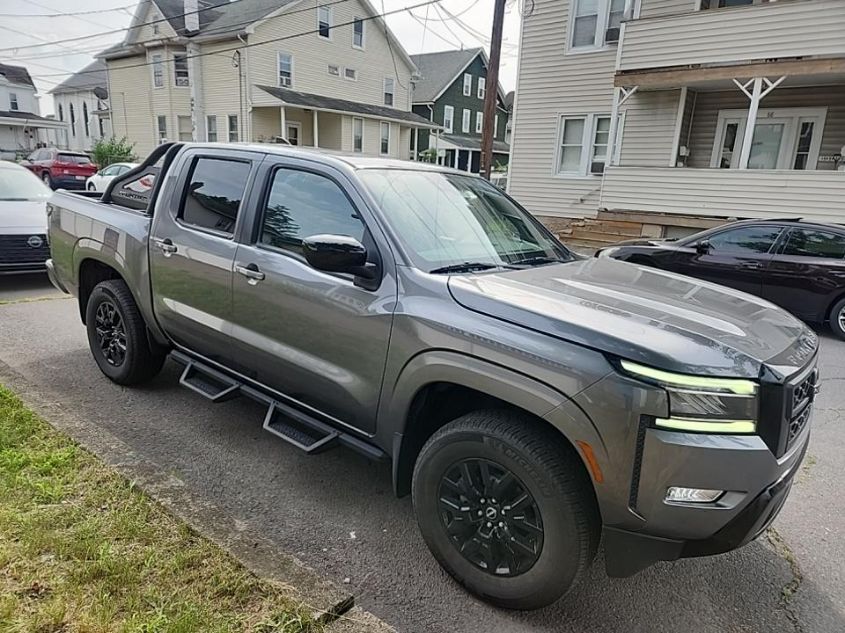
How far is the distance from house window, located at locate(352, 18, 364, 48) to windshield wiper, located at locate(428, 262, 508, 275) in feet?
94.9

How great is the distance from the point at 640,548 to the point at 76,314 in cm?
656

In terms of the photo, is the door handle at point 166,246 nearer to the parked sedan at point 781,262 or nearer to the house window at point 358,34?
the parked sedan at point 781,262

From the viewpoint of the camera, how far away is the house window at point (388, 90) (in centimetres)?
3076

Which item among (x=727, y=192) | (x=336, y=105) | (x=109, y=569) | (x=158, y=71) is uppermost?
(x=158, y=71)

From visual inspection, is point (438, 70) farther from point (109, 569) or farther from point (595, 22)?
point (109, 569)

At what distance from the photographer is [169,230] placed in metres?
3.80

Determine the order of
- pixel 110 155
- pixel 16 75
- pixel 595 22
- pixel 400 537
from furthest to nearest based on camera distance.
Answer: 1. pixel 16 75
2. pixel 110 155
3. pixel 595 22
4. pixel 400 537

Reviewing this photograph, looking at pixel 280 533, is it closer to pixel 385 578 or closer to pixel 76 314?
pixel 385 578

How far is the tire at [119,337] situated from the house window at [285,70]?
24.1 m

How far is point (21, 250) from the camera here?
7.46 m

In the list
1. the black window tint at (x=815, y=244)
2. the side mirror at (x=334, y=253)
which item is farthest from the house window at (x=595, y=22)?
the side mirror at (x=334, y=253)

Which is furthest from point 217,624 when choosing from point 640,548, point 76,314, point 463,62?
point 463,62

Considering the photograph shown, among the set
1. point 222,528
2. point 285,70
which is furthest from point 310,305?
point 285,70

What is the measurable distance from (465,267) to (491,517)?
1167mm
